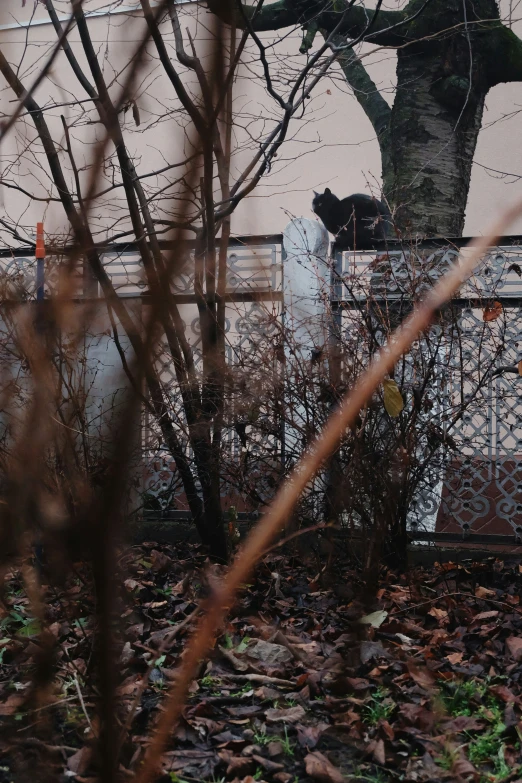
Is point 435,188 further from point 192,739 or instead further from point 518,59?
point 192,739

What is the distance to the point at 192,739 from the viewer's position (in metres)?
2.02

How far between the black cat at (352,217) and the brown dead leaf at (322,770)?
312 cm

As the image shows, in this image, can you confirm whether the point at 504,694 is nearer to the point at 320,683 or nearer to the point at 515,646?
the point at 515,646

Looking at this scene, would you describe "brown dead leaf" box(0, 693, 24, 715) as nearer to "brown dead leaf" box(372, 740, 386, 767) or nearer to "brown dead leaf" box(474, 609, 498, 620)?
"brown dead leaf" box(372, 740, 386, 767)

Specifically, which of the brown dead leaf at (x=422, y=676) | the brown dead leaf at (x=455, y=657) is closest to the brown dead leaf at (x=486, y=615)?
the brown dead leaf at (x=455, y=657)

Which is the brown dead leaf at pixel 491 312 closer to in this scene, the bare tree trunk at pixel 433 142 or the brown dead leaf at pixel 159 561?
the brown dead leaf at pixel 159 561

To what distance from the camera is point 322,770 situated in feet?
5.99

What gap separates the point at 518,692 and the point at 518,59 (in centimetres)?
614

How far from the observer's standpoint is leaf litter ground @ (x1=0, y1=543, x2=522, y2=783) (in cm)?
186

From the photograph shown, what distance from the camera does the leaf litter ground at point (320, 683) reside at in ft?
6.11

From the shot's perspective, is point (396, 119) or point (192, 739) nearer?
point (192, 739)

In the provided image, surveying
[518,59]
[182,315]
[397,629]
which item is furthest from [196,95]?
[518,59]

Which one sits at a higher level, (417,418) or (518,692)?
(417,418)

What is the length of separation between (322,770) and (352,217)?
10.9 feet
